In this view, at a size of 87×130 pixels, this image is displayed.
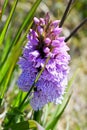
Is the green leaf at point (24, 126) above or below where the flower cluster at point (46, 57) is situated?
below

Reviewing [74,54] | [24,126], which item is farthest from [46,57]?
[74,54]

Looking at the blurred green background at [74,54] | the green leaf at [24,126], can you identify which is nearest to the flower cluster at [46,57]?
the green leaf at [24,126]

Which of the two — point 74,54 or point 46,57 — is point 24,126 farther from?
point 74,54

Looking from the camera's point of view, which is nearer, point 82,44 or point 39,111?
point 39,111

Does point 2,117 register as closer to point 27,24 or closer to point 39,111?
point 39,111

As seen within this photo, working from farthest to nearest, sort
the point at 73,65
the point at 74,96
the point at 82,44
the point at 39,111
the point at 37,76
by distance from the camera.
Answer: the point at 82,44, the point at 73,65, the point at 74,96, the point at 39,111, the point at 37,76

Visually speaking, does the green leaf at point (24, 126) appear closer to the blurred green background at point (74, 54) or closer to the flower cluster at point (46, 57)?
the flower cluster at point (46, 57)

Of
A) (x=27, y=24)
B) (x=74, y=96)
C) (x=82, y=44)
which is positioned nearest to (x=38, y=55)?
(x=27, y=24)

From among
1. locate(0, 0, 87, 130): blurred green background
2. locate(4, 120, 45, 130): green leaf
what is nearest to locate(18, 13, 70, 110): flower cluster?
locate(4, 120, 45, 130): green leaf

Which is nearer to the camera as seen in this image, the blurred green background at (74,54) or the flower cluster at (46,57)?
the flower cluster at (46,57)
